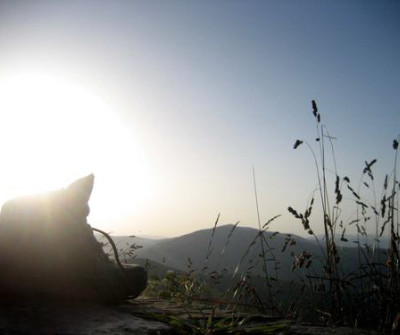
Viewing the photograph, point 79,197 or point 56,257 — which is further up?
point 79,197

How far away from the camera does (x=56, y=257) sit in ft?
7.72

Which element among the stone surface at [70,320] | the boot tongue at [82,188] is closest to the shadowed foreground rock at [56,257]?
the boot tongue at [82,188]

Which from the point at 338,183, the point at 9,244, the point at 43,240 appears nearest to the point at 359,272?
the point at 338,183

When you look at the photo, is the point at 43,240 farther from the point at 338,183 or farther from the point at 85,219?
the point at 338,183

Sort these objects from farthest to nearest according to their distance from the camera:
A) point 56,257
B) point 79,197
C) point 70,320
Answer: point 79,197
point 56,257
point 70,320

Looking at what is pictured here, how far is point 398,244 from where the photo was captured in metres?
2.35

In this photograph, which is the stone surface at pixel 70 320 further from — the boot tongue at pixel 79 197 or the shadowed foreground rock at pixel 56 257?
the boot tongue at pixel 79 197

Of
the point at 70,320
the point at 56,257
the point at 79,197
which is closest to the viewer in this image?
the point at 70,320

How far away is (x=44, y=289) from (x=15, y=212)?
658mm

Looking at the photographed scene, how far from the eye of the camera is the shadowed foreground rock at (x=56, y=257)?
227cm

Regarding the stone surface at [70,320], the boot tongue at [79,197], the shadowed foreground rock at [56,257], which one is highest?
the boot tongue at [79,197]

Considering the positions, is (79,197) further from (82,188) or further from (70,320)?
(70,320)

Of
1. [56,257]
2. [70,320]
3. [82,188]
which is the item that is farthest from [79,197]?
[70,320]

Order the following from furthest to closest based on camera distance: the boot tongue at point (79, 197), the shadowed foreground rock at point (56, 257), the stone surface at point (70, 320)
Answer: the boot tongue at point (79, 197) → the shadowed foreground rock at point (56, 257) → the stone surface at point (70, 320)
